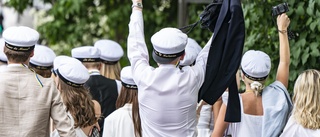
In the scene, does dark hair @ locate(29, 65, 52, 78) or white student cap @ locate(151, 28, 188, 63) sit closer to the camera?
white student cap @ locate(151, 28, 188, 63)

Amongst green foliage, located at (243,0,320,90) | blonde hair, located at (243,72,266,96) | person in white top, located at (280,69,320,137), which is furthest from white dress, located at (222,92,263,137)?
green foliage, located at (243,0,320,90)

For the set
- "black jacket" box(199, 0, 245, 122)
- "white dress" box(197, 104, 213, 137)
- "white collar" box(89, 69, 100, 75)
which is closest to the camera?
"black jacket" box(199, 0, 245, 122)

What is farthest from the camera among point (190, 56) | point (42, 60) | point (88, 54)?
point (88, 54)

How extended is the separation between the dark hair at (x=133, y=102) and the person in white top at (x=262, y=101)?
58cm

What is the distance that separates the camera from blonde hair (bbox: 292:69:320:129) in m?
5.83

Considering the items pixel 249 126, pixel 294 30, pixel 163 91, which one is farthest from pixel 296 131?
pixel 294 30

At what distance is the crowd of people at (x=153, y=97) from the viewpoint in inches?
206

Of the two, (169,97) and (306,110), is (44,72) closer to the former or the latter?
(169,97)

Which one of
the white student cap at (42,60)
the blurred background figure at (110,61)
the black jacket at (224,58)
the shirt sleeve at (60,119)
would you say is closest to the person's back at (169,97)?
the black jacket at (224,58)

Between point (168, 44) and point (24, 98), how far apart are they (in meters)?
1.09

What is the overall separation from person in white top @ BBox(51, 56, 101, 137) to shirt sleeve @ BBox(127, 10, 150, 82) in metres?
1.21

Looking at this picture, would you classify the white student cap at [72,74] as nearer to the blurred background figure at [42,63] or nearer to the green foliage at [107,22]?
the blurred background figure at [42,63]

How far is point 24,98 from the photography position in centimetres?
555

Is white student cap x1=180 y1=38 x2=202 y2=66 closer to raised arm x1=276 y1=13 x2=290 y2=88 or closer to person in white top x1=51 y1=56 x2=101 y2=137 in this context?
raised arm x1=276 y1=13 x2=290 y2=88
